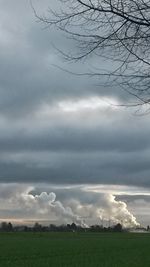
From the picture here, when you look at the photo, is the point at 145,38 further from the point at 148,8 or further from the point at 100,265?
the point at 100,265

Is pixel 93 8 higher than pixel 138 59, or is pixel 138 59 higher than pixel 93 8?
pixel 93 8

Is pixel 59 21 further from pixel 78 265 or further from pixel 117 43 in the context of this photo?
pixel 78 265

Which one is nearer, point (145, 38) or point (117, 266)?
point (145, 38)

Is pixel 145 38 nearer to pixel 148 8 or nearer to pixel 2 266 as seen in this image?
pixel 148 8

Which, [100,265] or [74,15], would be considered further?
[100,265]

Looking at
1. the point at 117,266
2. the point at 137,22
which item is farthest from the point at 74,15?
the point at 117,266

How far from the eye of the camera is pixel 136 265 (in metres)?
29.3

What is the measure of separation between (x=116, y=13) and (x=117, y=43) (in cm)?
36

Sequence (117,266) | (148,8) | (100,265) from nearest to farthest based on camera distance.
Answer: (148,8) → (117,266) → (100,265)

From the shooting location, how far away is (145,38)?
23.1 ft

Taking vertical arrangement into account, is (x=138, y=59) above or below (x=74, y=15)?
below

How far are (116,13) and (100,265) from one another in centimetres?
2544

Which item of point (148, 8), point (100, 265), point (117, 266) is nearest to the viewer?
point (148, 8)

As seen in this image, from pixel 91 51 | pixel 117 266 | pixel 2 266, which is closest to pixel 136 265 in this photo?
pixel 117 266
